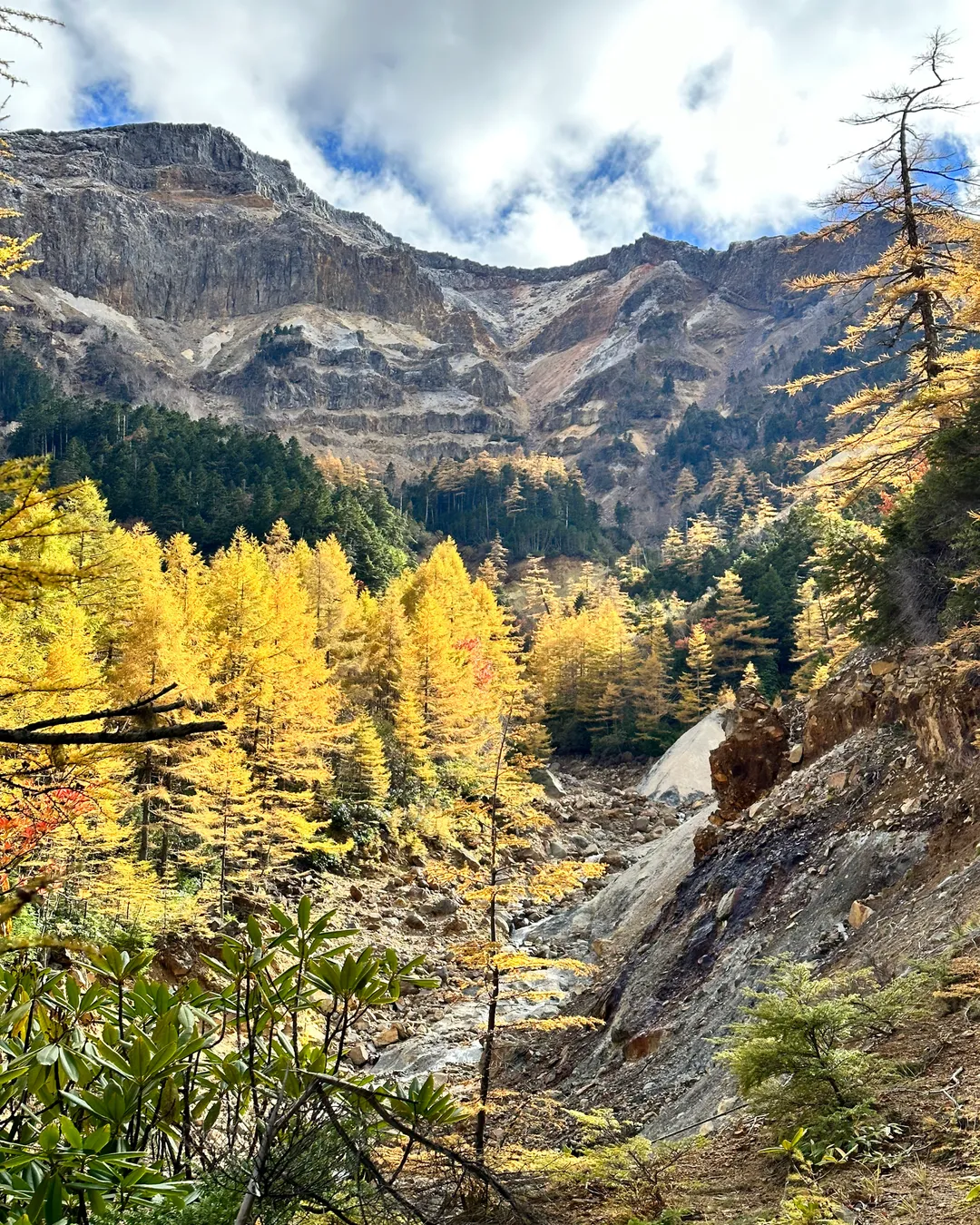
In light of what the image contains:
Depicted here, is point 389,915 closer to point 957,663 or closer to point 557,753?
point 957,663

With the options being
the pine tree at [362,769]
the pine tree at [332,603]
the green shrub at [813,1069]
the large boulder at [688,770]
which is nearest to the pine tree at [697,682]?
the large boulder at [688,770]

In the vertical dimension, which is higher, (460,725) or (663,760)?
(460,725)

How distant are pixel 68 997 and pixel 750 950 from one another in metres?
8.42

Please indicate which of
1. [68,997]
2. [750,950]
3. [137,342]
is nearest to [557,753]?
[750,950]

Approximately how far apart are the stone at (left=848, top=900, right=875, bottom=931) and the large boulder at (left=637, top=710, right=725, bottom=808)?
24.8 metres

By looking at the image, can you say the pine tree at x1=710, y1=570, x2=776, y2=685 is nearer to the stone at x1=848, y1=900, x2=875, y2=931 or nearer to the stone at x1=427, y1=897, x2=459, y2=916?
the stone at x1=427, y1=897, x2=459, y2=916

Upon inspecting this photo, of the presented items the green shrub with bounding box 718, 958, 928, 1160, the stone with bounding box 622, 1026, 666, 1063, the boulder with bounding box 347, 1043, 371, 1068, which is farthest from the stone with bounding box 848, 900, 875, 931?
the boulder with bounding box 347, 1043, 371, 1068

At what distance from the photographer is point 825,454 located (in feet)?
45.3

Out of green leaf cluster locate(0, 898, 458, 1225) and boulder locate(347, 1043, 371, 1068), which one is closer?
green leaf cluster locate(0, 898, 458, 1225)

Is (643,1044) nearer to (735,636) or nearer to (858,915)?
(858,915)

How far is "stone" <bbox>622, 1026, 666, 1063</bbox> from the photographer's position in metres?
8.62

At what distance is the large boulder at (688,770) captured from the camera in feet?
109

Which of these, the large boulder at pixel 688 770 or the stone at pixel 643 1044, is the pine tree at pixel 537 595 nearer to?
the large boulder at pixel 688 770

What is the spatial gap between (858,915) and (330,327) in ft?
494
